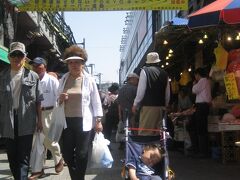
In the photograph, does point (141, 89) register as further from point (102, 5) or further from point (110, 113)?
point (110, 113)

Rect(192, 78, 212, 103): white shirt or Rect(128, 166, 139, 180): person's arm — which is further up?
Rect(192, 78, 212, 103): white shirt

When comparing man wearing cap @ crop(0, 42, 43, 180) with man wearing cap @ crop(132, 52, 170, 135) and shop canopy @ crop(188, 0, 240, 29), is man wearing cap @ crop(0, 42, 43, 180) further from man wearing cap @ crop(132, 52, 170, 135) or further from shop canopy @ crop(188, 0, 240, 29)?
shop canopy @ crop(188, 0, 240, 29)

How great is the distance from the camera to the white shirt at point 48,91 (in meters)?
8.74

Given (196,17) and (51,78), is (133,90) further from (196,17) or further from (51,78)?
(196,17)


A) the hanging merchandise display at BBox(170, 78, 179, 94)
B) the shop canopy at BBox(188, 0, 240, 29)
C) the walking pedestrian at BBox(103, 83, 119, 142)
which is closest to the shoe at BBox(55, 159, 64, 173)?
the shop canopy at BBox(188, 0, 240, 29)

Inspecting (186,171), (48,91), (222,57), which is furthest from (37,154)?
(222,57)

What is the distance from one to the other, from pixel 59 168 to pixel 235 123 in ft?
11.1

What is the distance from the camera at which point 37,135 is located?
7852mm

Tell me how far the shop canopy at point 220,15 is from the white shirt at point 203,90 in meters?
3.10

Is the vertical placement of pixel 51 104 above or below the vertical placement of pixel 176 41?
below

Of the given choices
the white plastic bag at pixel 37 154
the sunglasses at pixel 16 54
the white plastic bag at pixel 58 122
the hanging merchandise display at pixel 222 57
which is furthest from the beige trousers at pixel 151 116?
the sunglasses at pixel 16 54

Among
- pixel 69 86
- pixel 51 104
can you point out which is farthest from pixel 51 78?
pixel 69 86

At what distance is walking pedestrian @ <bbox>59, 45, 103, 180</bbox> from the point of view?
257 inches

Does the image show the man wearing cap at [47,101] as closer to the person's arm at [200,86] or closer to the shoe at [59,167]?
the shoe at [59,167]
